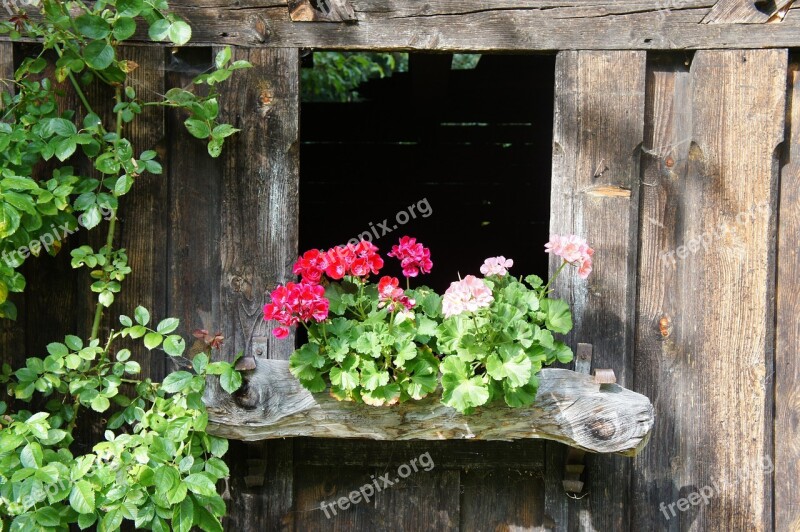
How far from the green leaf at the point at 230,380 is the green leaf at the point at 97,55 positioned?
879mm

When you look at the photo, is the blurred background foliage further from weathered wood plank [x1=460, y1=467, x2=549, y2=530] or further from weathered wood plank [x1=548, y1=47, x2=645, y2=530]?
weathered wood plank [x1=460, y1=467, x2=549, y2=530]

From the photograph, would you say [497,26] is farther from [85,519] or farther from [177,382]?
[85,519]

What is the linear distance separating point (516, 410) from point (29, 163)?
4.86 feet

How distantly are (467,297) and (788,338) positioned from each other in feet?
3.51

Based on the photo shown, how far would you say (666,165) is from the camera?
2352mm

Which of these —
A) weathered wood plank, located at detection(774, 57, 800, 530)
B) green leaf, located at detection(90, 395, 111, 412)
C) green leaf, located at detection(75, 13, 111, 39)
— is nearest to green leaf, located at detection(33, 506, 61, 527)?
green leaf, located at detection(90, 395, 111, 412)

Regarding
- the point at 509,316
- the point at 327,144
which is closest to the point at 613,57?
the point at 509,316

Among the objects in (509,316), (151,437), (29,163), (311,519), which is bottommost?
(311,519)

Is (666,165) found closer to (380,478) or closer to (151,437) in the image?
(380,478)

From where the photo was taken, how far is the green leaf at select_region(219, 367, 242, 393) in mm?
2088

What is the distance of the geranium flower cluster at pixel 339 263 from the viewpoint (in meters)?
2.05

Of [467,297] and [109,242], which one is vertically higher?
[109,242]

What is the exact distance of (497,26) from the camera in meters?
2.30

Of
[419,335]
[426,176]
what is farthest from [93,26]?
[426,176]
